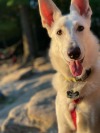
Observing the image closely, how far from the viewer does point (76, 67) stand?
4496 mm

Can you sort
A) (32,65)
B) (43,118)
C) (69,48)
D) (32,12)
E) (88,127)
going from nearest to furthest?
(69,48)
(88,127)
(43,118)
(32,65)
(32,12)

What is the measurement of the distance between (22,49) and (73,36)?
984 cm

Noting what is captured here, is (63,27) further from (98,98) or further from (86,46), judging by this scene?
(98,98)

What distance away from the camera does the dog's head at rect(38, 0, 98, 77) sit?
4.37m

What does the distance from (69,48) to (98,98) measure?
0.68 metres

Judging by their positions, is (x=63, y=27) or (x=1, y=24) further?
(x=1, y=24)

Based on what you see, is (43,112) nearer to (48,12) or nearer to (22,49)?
(48,12)

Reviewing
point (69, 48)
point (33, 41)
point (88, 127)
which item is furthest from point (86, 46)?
point (33, 41)

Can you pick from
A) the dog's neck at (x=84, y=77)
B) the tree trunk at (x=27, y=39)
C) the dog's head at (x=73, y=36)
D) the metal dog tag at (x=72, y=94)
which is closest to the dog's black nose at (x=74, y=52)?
the dog's head at (x=73, y=36)

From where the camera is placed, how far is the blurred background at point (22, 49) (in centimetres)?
961

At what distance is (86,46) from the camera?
14.9 ft

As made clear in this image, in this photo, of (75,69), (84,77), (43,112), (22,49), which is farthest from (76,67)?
(22,49)

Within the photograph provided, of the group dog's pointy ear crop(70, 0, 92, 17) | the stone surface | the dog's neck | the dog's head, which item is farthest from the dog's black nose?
the stone surface

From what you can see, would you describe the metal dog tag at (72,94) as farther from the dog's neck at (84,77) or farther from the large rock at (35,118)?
the large rock at (35,118)
